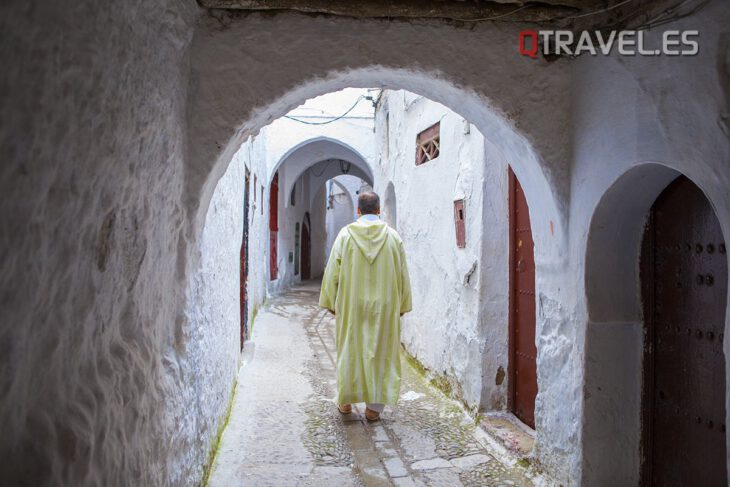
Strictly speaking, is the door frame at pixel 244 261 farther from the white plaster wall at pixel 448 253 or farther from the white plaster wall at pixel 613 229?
the white plaster wall at pixel 613 229

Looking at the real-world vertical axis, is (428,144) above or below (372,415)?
above

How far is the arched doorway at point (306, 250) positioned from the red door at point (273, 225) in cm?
543

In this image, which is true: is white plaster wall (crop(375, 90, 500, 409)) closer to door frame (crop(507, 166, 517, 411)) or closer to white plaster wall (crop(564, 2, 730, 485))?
door frame (crop(507, 166, 517, 411))

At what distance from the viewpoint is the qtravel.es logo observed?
1.70 meters

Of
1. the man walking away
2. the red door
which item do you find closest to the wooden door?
the man walking away

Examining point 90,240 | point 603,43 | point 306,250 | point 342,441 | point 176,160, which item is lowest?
point 342,441

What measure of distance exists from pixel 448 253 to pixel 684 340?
2.45 m

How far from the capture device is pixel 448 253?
4.49 m

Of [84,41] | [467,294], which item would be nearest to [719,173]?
[84,41]

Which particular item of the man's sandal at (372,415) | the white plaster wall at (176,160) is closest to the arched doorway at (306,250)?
the man's sandal at (372,415)

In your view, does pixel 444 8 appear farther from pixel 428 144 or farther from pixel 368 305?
pixel 428 144

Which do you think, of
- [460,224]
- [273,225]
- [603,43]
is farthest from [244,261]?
[273,225]

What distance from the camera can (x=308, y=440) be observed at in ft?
10.7

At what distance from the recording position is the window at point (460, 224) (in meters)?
4.09
